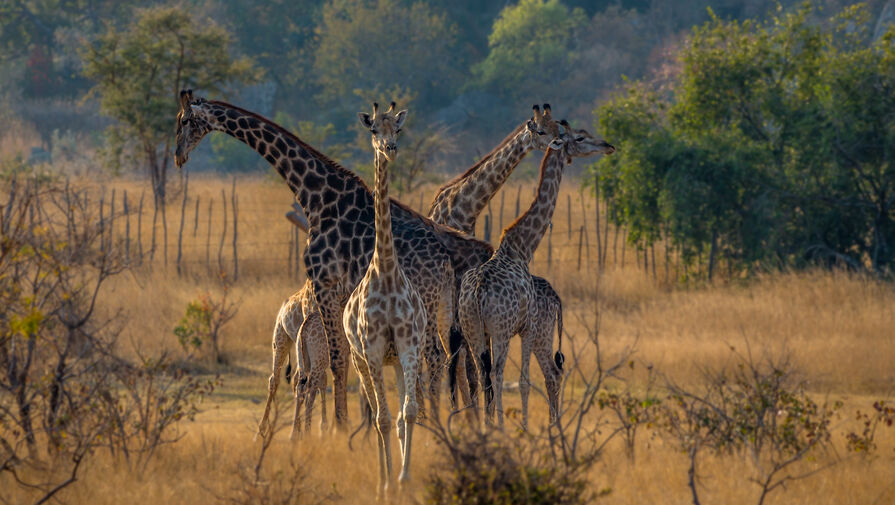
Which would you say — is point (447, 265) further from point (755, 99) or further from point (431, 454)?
point (755, 99)

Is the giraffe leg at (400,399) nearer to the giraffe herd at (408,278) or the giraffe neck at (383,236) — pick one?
the giraffe herd at (408,278)

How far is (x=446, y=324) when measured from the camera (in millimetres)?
8469

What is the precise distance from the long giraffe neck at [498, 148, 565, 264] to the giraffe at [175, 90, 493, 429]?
0.36 meters

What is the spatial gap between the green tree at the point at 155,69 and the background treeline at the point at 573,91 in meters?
0.05

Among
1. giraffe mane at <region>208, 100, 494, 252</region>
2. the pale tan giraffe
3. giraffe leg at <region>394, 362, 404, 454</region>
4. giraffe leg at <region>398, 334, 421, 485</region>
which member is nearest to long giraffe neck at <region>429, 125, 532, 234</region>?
giraffe mane at <region>208, 100, 494, 252</region>

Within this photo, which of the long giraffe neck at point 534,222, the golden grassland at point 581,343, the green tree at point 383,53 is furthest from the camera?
the green tree at point 383,53

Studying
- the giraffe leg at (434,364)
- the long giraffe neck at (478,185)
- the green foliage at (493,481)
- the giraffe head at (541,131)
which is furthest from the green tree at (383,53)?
the green foliage at (493,481)

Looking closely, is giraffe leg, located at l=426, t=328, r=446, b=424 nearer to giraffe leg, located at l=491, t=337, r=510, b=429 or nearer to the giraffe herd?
the giraffe herd

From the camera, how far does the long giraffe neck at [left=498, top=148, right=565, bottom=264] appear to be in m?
9.30

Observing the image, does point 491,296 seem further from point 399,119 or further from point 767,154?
point 767,154

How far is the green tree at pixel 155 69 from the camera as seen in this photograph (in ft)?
83.9

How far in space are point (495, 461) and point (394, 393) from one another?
6.29 m

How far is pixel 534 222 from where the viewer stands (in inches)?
371

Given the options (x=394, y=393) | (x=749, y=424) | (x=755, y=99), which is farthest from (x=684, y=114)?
(x=749, y=424)
